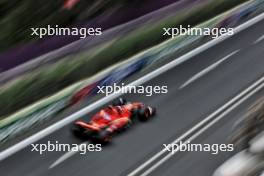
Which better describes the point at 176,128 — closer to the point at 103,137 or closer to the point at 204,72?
the point at 103,137

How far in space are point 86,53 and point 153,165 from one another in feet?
13.2

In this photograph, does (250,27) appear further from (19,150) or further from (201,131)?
(19,150)

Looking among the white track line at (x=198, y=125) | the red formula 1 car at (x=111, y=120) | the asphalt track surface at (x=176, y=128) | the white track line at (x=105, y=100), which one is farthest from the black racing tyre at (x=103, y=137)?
the white track line at (x=105, y=100)

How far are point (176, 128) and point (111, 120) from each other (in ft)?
5.23

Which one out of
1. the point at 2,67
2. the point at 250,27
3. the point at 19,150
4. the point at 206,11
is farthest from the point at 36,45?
the point at 250,27

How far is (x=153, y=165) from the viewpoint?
11211 millimetres

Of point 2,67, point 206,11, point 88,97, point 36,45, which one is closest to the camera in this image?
point 2,67

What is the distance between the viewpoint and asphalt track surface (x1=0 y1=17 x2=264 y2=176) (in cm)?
1102

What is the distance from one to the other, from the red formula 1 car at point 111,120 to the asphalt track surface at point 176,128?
191mm

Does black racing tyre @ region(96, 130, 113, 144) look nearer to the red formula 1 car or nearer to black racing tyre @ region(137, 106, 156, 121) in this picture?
the red formula 1 car

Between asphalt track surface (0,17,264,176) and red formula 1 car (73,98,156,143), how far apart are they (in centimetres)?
19

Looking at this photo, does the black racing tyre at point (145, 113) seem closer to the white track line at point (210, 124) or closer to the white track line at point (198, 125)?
the white track line at point (198, 125)

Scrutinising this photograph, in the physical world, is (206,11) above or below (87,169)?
above

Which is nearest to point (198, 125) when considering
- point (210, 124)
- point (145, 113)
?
point (210, 124)
